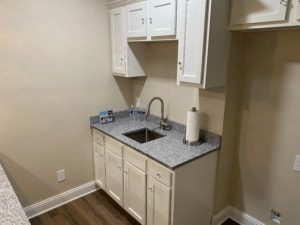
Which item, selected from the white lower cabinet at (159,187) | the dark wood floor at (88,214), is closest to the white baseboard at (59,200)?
the dark wood floor at (88,214)

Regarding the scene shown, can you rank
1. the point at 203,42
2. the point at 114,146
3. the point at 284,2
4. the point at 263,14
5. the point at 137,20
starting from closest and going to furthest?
1. the point at 284,2
2. the point at 263,14
3. the point at 203,42
4. the point at 137,20
5. the point at 114,146

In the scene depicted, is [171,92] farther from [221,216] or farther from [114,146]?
[221,216]

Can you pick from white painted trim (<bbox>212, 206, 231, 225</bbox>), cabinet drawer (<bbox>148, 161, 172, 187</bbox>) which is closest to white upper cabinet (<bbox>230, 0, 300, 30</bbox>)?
cabinet drawer (<bbox>148, 161, 172, 187</bbox>)

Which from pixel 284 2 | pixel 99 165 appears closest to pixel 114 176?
pixel 99 165

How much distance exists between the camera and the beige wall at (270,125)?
177 centimetres

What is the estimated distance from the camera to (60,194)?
8.42ft

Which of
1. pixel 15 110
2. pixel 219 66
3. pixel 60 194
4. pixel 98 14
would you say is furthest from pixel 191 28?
pixel 60 194

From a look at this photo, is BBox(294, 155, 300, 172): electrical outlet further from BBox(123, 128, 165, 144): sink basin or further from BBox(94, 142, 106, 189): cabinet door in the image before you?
BBox(94, 142, 106, 189): cabinet door

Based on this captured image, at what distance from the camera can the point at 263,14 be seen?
4.90ft

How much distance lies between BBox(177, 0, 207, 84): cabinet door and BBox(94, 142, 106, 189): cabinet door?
1343 mm

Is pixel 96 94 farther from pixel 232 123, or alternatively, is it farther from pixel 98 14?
pixel 232 123

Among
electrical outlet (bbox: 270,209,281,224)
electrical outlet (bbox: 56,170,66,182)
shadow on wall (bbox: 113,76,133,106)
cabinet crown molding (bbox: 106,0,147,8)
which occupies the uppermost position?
cabinet crown molding (bbox: 106,0,147,8)

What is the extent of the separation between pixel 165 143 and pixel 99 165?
3.32 feet

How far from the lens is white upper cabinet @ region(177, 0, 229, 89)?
1617mm
